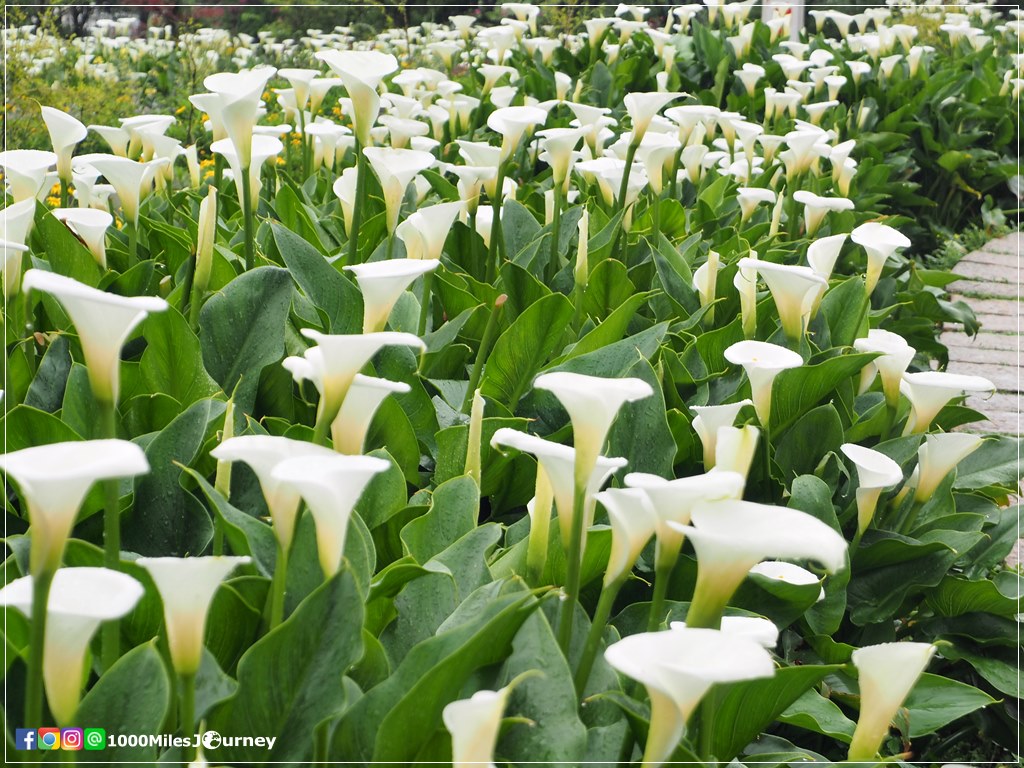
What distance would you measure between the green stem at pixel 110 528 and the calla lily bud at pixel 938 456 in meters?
1.33

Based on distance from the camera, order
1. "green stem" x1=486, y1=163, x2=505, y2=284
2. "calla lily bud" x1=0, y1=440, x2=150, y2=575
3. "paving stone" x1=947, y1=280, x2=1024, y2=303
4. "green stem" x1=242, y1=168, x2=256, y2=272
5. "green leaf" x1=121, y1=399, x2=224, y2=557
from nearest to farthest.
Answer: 1. "calla lily bud" x1=0, y1=440, x2=150, y2=575
2. "green leaf" x1=121, y1=399, x2=224, y2=557
3. "green stem" x1=242, y1=168, x2=256, y2=272
4. "green stem" x1=486, y1=163, x2=505, y2=284
5. "paving stone" x1=947, y1=280, x2=1024, y2=303

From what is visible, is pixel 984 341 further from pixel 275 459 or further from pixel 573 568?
pixel 275 459

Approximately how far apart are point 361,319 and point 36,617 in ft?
3.80

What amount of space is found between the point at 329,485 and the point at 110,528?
0.27 m

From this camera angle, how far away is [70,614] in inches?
32.8

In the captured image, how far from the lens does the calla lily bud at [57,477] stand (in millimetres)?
771

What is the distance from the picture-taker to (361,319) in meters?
1.93

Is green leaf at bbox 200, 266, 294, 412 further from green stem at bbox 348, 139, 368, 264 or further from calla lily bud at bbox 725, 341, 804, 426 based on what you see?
calla lily bud at bbox 725, 341, 804, 426

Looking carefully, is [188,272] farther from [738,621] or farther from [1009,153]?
[1009,153]

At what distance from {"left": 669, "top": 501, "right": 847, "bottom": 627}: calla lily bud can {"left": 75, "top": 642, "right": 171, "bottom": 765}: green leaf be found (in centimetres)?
51

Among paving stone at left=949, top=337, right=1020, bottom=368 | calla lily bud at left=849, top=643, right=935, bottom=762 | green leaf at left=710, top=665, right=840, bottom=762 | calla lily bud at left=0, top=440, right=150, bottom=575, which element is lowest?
paving stone at left=949, top=337, right=1020, bottom=368

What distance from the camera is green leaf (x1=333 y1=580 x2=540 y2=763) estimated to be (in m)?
0.96

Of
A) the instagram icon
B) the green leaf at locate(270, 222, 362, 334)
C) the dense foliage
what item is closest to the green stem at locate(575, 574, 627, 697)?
the dense foliage

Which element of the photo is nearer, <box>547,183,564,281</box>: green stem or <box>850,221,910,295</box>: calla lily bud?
<box>850,221,910,295</box>: calla lily bud
